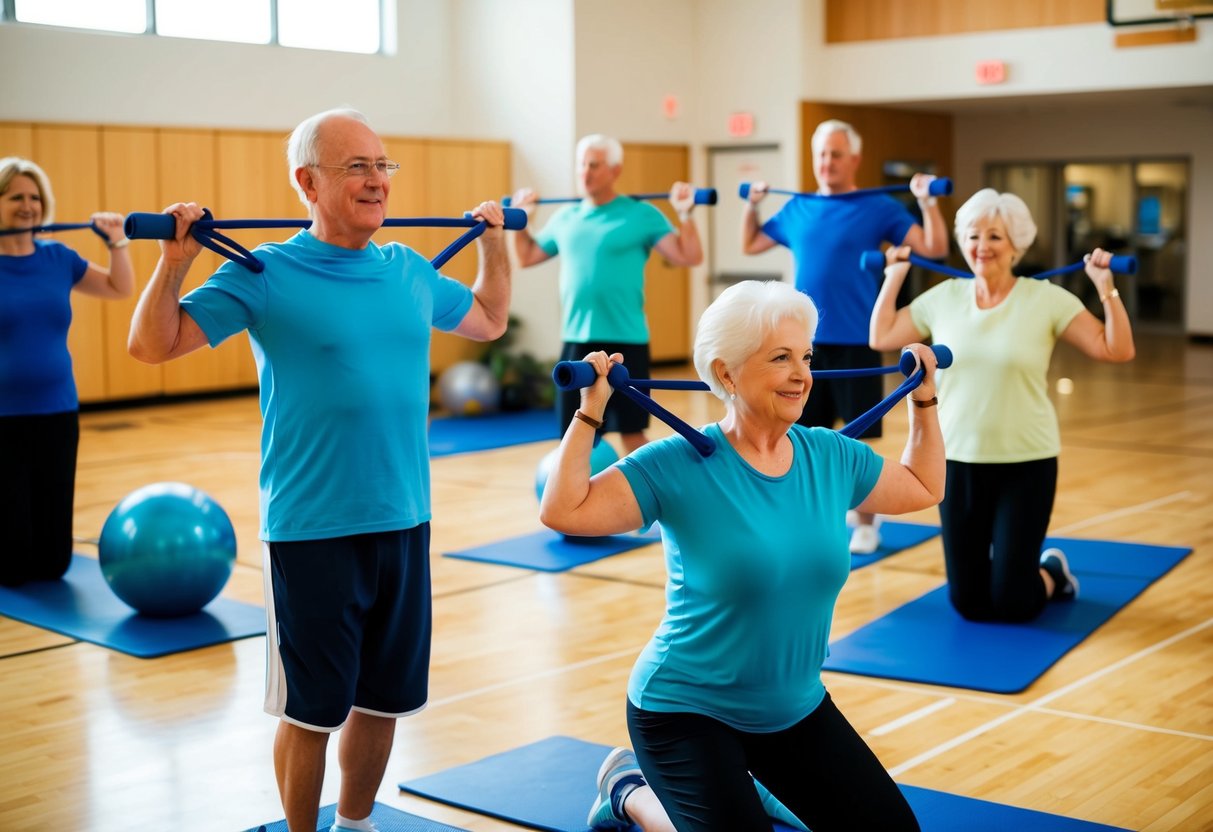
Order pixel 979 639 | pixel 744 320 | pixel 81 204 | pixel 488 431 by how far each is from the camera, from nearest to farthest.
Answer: pixel 744 320 < pixel 979 639 < pixel 488 431 < pixel 81 204

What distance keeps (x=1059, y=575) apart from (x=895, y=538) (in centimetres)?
118

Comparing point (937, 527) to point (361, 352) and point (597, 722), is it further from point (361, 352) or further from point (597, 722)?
point (361, 352)

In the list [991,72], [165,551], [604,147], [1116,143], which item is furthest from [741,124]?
[165,551]

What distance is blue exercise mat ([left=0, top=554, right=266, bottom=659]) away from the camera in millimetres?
4402

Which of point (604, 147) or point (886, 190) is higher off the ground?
point (604, 147)

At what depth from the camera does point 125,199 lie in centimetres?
977

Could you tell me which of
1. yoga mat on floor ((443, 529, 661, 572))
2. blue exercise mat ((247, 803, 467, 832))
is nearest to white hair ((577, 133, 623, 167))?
yoga mat on floor ((443, 529, 661, 572))

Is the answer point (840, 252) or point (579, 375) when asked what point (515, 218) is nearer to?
point (579, 375)

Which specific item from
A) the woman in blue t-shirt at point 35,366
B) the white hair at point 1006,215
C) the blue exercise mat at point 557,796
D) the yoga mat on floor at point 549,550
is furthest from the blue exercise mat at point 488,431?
the blue exercise mat at point 557,796

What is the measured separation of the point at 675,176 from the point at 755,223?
6.81m

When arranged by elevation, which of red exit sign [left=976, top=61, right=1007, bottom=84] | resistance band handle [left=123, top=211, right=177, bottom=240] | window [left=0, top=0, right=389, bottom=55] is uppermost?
window [left=0, top=0, right=389, bottom=55]

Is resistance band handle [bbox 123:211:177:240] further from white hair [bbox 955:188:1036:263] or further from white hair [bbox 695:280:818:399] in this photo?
white hair [bbox 955:188:1036:263]

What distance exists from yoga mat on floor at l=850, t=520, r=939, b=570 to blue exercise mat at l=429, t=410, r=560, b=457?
8.35 feet

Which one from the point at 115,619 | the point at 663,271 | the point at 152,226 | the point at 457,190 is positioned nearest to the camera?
the point at 152,226
